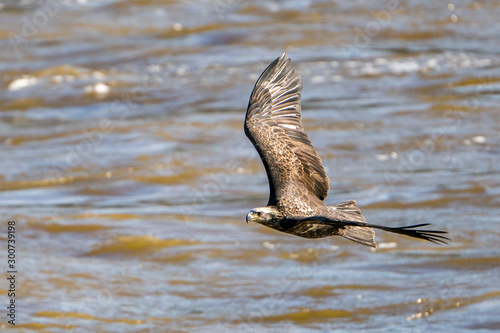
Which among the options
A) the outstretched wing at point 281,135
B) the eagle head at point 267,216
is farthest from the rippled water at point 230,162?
the eagle head at point 267,216

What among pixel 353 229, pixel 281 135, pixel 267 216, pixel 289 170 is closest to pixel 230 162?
pixel 281 135

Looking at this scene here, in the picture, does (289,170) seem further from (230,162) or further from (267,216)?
(230,162)

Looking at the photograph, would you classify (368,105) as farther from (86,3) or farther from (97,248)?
(86,3)

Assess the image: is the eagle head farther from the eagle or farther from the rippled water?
the rippled water

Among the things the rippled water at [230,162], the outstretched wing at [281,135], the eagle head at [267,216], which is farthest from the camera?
the rippled water at [230,162]

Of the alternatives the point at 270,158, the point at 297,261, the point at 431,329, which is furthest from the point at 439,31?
the point at 270,158

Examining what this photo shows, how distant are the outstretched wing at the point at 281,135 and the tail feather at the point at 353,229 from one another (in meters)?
0.21

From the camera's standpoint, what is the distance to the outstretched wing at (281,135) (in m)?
5.76

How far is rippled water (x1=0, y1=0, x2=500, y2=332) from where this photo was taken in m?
8.78

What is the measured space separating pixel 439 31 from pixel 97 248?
9.45 m

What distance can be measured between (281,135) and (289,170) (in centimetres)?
31

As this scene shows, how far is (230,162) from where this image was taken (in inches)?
483

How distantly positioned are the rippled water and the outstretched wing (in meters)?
2.76

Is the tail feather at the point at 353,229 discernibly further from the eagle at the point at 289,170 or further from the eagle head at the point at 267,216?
the eagle head at the point at 267,216
